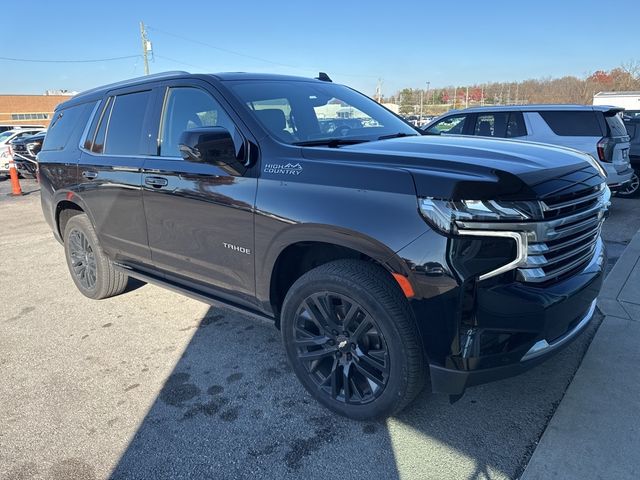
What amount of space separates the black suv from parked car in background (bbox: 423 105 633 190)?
199 inches

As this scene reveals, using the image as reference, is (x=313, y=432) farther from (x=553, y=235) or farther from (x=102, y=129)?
(x=102, y=129)

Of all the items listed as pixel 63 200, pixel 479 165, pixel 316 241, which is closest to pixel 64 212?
pixel 63 200

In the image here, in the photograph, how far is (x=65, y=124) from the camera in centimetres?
490

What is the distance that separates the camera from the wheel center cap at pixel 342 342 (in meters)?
2.67

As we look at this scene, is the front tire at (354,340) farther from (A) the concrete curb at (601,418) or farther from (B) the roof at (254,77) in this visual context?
(B) the roof at (254,77)

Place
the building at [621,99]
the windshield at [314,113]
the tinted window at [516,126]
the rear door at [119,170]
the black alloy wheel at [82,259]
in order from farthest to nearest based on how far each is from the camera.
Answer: the building at [621,99] < the tinted window at [516,126] < the black alloy wheel at [82,259] < the rear door at [119,170] < the windshield at [314,113]

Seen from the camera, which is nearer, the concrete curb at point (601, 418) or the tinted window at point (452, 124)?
the concrete curb at point (601, 418)

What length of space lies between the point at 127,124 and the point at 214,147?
156 centimetres

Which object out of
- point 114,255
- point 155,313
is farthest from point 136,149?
point 155,313

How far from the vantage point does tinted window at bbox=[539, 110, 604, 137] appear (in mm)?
7875

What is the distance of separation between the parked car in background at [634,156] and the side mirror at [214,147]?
9.17 m


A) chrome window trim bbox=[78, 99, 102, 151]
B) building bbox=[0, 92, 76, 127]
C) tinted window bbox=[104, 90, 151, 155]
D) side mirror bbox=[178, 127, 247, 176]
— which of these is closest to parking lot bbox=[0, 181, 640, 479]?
side mirror bbox=[178, 127, 247, 176]

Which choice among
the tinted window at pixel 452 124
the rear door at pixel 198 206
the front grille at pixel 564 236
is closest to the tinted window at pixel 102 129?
the rear door at pixel 198 206

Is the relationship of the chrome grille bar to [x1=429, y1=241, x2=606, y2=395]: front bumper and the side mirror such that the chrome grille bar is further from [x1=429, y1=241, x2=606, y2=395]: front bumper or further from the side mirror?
the side mirror
